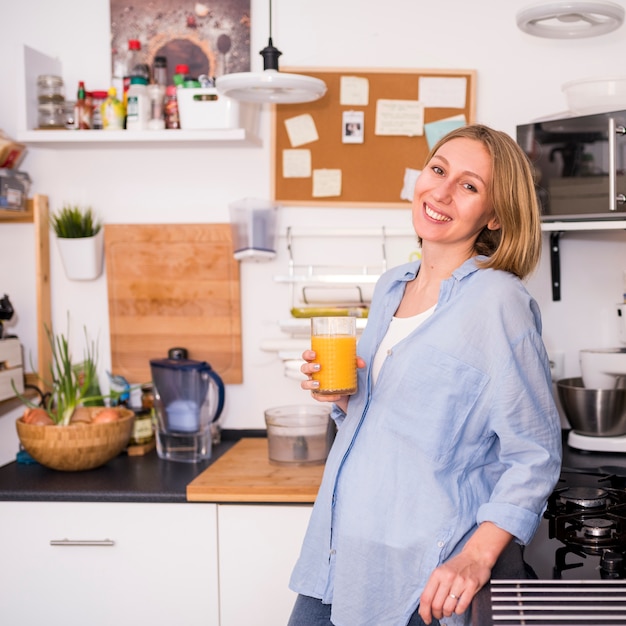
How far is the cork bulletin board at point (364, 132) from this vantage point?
267 centimetres

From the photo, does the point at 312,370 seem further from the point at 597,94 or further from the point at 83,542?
the point at 597,94

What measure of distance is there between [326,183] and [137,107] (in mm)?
609

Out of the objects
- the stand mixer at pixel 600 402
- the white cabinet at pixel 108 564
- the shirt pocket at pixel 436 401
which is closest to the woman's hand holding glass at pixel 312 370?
the shirt pocket at pixel 436 401

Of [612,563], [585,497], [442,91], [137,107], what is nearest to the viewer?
[612,563]

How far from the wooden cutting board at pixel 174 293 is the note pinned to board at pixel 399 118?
0.58 metres

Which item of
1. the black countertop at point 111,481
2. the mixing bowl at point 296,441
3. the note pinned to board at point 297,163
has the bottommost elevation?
the black countertop at point 111,481

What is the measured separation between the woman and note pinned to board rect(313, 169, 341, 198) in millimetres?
1085

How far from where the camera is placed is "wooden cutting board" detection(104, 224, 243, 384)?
275 centimetres

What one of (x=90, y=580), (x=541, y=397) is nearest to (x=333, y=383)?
(x=541, y=397)

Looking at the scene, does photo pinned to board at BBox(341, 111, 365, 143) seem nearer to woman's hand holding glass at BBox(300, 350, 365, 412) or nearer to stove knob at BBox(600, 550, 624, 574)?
woman's hand holding glass at BBox(300, 350, 365, 412)

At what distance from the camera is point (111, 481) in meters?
2.30

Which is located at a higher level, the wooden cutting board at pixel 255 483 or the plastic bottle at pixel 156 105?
the plastic bottle at pixel 156 105

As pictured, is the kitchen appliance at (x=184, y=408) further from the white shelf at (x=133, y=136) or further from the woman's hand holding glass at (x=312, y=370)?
the woman's hand holding glass at (x=312, y=370)

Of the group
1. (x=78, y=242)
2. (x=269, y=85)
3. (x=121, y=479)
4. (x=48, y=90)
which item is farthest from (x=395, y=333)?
(x=48, y=90)
